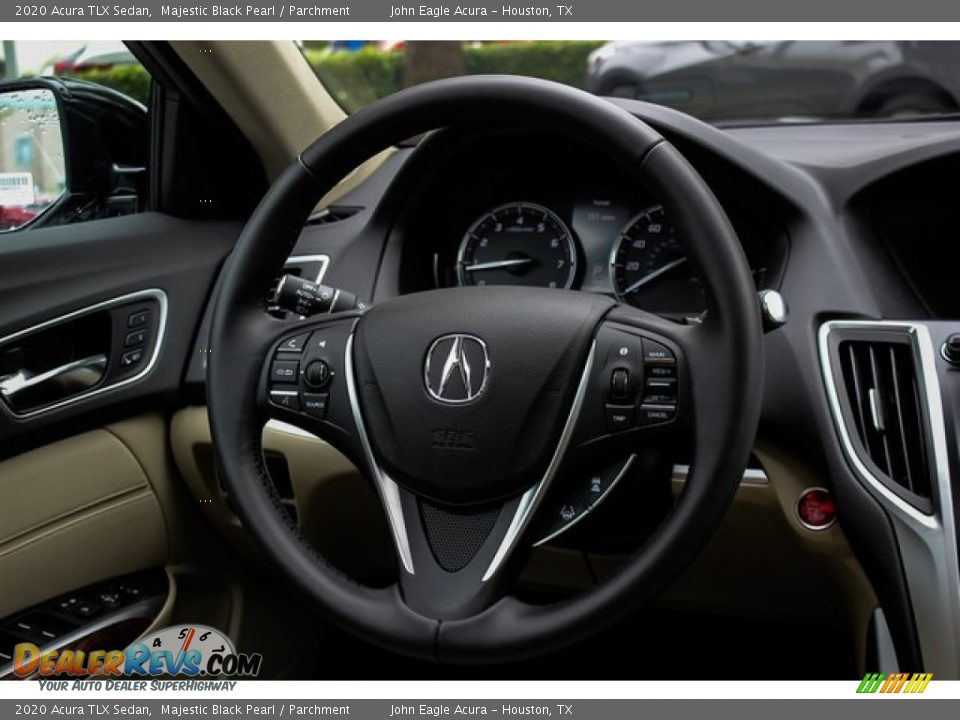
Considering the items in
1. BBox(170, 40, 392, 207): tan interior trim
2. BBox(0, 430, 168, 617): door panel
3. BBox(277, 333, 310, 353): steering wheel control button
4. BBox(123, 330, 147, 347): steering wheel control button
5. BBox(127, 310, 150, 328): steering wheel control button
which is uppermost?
BBox(170, 40, 392, 207): tan interior trim

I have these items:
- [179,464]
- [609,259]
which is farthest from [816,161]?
[179,464]

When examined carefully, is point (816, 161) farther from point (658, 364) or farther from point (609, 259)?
point (658, 364)

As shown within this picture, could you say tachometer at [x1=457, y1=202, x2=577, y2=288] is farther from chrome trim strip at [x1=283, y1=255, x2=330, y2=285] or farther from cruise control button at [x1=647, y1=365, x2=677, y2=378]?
cruise control button at [x1=647, y1=365, x2=677, y2=378]

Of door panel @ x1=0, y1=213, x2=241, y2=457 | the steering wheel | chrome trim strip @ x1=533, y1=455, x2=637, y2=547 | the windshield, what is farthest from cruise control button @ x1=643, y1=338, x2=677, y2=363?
door panel @ x1=0, y1=213, x2=241, y2=457

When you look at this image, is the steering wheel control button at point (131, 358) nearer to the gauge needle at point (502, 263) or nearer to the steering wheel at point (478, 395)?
the steering wheel at point (478, 395)

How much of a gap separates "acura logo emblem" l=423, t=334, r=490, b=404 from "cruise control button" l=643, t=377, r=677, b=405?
205 millimetres

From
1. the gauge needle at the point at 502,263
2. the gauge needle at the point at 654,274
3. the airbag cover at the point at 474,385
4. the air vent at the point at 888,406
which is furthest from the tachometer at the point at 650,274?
→ the airbag cover at the point at 474,385

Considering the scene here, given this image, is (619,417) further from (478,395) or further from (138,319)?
(138,319)

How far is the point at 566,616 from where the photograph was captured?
4.11ft

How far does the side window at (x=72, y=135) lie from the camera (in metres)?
1.94

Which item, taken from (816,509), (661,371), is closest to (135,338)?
(661,371)

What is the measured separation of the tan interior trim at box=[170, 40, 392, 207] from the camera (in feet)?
6.17

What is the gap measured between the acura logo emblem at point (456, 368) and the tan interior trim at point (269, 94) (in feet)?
2.13

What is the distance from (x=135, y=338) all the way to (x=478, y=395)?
812 millimetres
